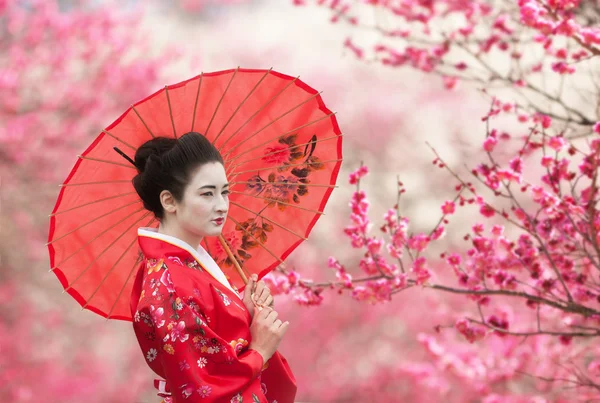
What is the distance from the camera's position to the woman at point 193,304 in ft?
5.51

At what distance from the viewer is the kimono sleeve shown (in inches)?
65.7

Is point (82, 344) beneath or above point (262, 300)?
above

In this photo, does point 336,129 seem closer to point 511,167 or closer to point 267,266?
point 267,266

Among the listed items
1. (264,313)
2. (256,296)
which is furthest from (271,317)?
(256,296)

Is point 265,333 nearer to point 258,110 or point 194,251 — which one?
point 194,251

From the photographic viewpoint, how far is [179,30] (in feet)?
36.6

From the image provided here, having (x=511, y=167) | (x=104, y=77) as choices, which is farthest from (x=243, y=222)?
(x=104, y=77)

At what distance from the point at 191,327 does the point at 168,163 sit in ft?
1.45

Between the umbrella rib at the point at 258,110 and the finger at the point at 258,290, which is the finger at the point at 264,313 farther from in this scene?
the umbrella rib at the point at 258,110

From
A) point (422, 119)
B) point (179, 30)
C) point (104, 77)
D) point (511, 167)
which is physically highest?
point (179, 30)

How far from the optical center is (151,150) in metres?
1.87

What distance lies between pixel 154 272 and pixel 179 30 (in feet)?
32.7

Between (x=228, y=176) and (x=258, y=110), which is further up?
(x=258, y=110)

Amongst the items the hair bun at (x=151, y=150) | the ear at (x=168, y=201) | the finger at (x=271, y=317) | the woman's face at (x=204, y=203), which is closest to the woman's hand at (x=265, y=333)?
the finger at (x=271, y=317)
